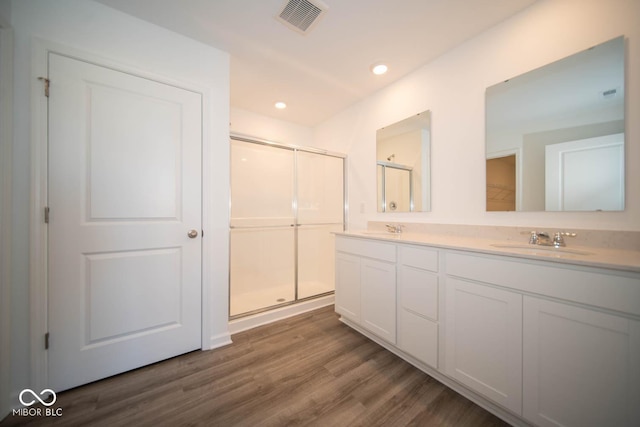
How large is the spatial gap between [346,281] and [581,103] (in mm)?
1954

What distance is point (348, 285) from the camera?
205 cm

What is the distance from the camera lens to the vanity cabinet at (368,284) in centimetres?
168

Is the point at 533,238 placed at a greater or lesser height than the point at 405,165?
lesser

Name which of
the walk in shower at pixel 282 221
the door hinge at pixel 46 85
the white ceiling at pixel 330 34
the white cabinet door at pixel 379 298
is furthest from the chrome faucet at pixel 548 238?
the door hinge at pixel 46 85

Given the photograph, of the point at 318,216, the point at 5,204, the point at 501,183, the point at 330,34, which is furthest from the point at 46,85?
the point at 501,183

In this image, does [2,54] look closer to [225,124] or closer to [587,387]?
[225,124]

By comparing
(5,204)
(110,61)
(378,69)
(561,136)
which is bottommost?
(5,204)

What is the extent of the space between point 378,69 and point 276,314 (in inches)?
102

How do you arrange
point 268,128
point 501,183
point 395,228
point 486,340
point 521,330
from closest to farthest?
point 521,330 < point 486,340 < point 501,183 < point 395,228 < point 268,128

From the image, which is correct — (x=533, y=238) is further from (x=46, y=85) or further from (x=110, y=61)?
(x=46, y=85)

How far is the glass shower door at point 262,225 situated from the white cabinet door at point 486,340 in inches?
68.4

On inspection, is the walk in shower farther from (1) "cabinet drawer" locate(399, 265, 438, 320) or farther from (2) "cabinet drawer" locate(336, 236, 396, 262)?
(1) "cabinet drawer" locate(399, 265, 438, 320)

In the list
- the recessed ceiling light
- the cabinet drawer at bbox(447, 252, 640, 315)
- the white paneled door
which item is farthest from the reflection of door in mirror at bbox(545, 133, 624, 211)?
the white paneled door

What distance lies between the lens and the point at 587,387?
0.90 meters
